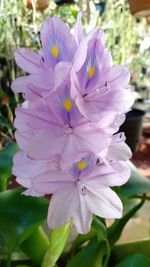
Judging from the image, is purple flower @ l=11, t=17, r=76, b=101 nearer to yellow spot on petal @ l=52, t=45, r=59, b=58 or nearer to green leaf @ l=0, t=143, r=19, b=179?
yellow spot on petal @ l=52, t=45, r=59, b=58

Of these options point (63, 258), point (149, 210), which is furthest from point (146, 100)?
point (63, 258)

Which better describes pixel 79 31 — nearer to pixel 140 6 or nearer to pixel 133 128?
pixel 140 6

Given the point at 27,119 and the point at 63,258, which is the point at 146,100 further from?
the point at 27,119

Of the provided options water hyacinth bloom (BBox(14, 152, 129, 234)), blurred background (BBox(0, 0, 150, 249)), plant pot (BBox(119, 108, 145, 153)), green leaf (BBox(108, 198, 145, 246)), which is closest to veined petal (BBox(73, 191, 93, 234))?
water hyacinth bloom (BBox(14, 152, 129, 234))

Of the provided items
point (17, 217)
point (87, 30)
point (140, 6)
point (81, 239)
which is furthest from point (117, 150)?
point (87, 30)

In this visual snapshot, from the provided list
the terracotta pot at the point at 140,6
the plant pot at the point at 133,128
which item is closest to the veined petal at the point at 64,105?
the terracotta pot at the point at 140,6

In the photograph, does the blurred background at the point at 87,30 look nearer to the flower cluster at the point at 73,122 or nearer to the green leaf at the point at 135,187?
the green leaf at the point at 135,187
